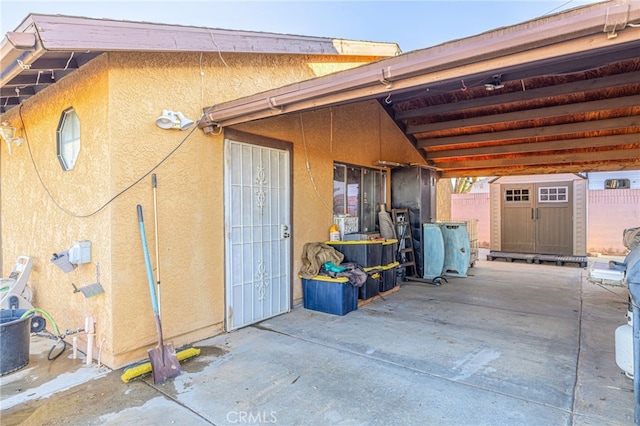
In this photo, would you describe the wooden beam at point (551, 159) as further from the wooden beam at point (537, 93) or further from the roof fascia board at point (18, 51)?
the roof fascia board at point (18, 51)

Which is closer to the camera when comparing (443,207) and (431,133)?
(431,133)

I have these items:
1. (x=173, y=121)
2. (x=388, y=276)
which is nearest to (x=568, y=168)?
(x=388, y=276)

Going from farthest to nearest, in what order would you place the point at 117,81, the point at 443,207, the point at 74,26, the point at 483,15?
the point at 443,207, the point at 483,15, the point at 117,81, the point at 74,26

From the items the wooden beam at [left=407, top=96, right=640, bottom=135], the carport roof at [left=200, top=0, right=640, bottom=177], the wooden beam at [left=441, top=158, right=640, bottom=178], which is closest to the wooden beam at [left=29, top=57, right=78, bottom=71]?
the carport roof at [left=200, top=0, right=640, bottom=177]

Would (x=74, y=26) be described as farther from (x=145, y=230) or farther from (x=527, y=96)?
(x=527, y=96)

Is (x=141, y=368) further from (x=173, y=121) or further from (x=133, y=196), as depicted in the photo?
(x=173, y=121)

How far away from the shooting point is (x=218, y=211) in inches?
162

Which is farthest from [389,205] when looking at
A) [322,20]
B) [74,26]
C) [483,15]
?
[74,26]

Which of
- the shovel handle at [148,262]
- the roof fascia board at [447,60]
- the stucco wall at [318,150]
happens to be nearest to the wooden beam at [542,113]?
the stucco wall at [318,150]

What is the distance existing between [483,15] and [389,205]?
14.6ft

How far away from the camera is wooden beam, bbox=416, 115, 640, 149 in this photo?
6492 mm

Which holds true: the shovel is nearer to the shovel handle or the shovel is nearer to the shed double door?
the shovel handle

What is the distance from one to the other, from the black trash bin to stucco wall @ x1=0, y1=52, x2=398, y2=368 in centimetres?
47

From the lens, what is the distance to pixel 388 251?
6145 millimetres
